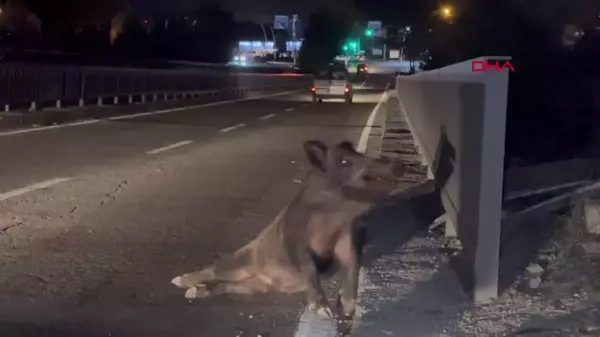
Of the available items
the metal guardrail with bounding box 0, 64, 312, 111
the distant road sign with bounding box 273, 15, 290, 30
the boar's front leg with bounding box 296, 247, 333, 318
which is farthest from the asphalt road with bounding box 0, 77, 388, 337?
the distant road sign with bounding box 273, 15, 290, 30

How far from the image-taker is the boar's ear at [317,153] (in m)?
5.53

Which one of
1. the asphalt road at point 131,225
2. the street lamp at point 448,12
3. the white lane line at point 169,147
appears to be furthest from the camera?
the street lamp at point 448,12

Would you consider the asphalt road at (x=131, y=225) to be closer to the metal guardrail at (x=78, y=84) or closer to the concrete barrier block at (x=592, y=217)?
the concrete barrier block at (x=592, y=217)

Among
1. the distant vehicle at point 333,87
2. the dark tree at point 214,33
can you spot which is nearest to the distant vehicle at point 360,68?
the distant vehicle at point 333,87

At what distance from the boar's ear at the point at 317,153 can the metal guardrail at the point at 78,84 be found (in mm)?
21088

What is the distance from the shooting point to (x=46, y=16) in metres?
63.5

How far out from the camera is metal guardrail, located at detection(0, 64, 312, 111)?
26062 millimetres

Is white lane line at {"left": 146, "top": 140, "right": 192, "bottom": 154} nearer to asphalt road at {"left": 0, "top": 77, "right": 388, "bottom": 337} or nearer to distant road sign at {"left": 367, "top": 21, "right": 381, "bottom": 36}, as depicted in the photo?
asphalt road at {"left": 0, "top": 77, "right": 388, "bottom": 337}

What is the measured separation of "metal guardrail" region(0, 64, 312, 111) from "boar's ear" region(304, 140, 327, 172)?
21.1 m

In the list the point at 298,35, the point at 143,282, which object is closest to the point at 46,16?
the point at 143,282

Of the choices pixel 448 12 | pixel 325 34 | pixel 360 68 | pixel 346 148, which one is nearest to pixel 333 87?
pixel 448 12

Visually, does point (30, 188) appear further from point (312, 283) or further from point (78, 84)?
point (78, 84)

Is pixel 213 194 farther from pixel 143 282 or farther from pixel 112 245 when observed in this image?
pixel 143 282

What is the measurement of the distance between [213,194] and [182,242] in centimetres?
338
